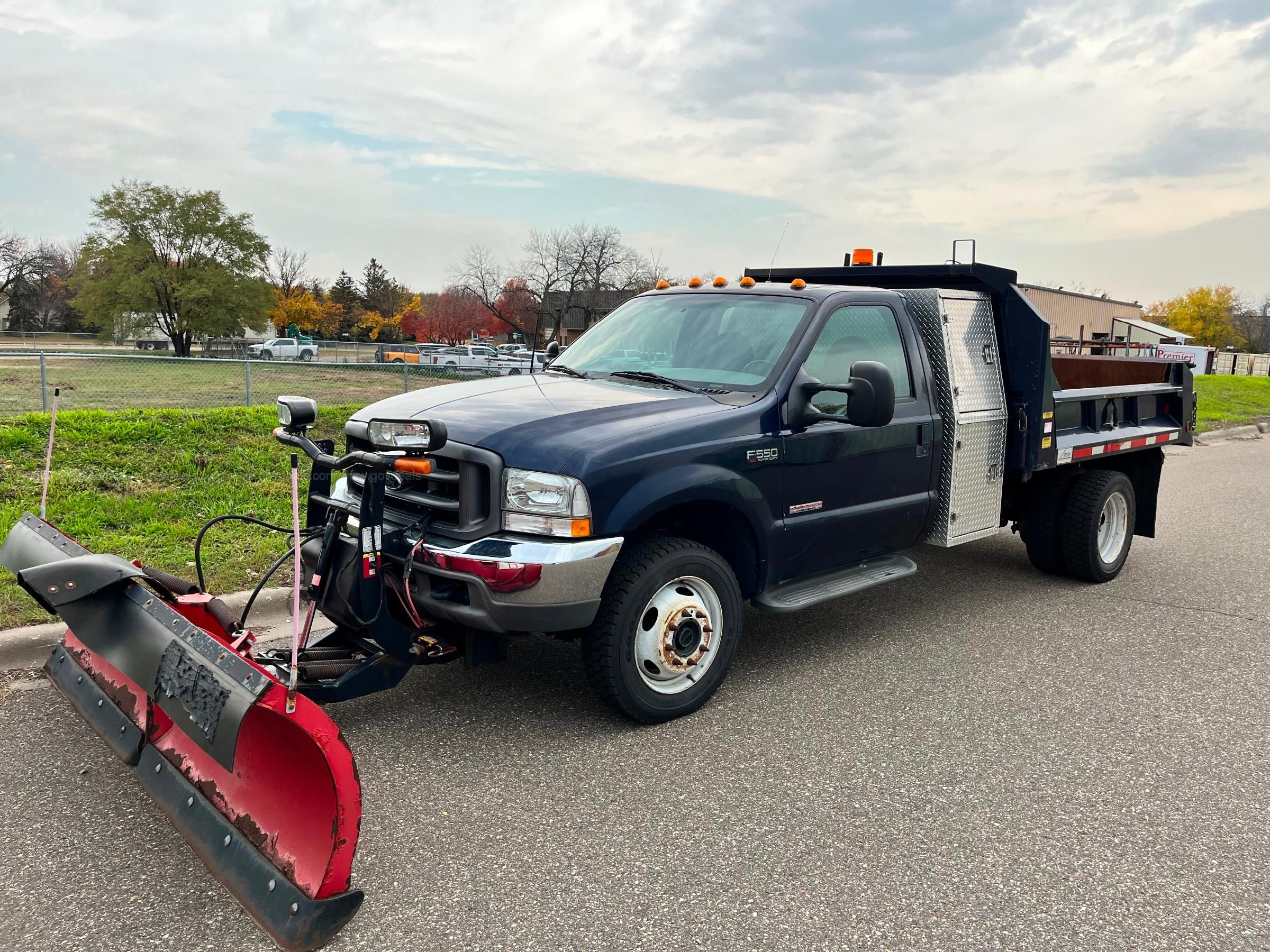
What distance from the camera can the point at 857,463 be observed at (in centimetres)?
487

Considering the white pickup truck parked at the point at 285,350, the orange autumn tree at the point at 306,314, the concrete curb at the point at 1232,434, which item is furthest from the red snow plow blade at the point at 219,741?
the orange autumn tree at the point at 306,314

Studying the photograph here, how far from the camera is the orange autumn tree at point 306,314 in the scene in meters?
73.9

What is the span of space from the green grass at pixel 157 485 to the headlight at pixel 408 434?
2.21 m

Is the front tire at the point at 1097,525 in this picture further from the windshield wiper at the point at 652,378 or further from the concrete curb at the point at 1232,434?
the concrete curb at the point at 1232,434

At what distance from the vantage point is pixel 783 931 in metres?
2.77

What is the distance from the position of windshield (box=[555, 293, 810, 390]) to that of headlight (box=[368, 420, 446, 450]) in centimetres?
148

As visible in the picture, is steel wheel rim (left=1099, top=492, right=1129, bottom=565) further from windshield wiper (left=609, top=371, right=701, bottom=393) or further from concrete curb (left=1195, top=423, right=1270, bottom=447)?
concrete curb (left=1195, top=423, right=1270, bottom=447)

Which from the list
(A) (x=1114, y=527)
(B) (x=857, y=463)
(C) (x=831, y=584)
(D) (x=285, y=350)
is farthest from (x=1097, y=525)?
(D) (x=285, y=350)

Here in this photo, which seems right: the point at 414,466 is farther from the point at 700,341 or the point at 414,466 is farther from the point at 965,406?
the point at 965,406

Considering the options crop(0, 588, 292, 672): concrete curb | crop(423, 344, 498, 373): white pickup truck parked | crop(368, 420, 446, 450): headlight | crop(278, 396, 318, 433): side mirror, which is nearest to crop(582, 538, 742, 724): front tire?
crop(368, 420, 446, 450): headlight

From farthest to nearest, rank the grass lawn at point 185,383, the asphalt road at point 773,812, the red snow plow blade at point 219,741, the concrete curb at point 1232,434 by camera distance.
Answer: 1. the concrete curb at point 1232,434
2. the grass lawn at point 185,383
3. the asphalt road at point 773,812
4. the red snow plow blade at point 219,741

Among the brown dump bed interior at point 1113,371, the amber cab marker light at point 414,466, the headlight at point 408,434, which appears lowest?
the amber cab marker light at point 414,466

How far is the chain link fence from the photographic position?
12414 mm

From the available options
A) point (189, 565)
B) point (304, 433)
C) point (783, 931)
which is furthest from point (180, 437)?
point (783, 931)
